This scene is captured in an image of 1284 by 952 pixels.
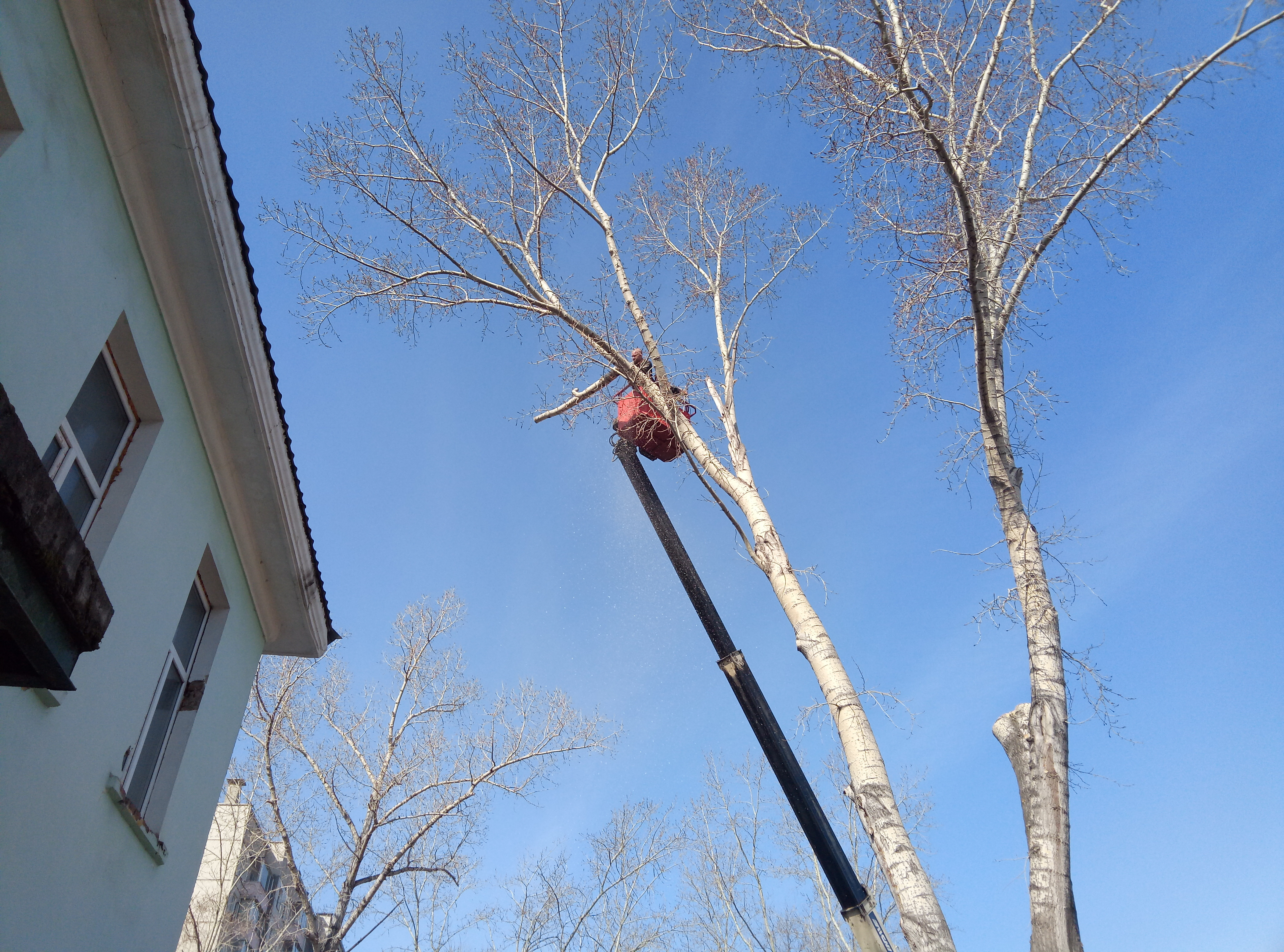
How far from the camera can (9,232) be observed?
332 cm

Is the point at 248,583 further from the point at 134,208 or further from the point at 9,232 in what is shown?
the point at 9,232

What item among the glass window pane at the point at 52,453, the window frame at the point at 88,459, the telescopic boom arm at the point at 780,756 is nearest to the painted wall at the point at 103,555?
the window frame at the point at 88,459

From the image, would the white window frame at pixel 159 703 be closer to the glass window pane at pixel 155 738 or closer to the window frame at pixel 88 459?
the glass window pane at pixel 155 738

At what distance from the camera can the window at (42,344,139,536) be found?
13.2ft

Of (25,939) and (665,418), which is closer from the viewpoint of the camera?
(25,939)

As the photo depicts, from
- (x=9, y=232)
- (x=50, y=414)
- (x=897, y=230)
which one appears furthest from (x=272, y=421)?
(x=897, y=230)

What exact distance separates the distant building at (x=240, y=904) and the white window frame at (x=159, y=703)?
5.78 m

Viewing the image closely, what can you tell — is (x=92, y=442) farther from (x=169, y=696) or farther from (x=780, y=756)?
(x=780, y=756)

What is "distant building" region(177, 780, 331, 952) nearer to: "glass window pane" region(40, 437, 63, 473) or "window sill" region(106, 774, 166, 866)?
"window sill" region(106, 774, 166, 866)

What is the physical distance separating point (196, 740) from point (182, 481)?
6.15 feet

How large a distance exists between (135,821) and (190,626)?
157 cm

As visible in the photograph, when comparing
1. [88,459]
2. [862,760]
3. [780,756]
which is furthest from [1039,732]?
[88,459]

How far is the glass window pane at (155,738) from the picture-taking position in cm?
503

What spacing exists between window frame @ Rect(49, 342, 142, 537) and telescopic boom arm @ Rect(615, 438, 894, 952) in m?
4.28
